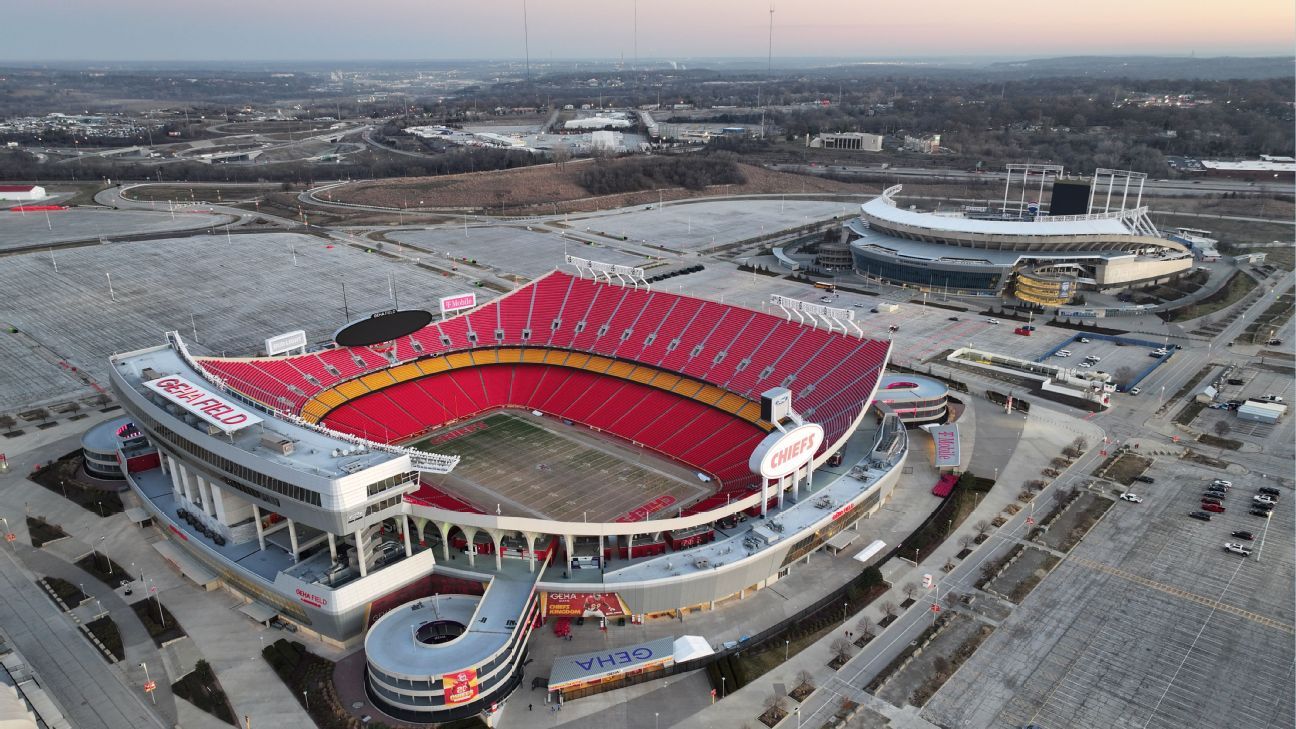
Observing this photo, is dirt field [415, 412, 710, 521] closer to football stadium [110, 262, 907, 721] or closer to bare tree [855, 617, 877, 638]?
football stadium [110, 262, 907, 721]

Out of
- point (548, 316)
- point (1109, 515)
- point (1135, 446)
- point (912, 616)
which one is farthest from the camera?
point (548, 316)

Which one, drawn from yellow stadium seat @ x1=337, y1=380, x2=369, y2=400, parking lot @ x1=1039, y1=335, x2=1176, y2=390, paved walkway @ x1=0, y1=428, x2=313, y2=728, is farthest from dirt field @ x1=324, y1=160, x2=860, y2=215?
paved walkway @ x1=0, y1=428, x2=313, y2=728

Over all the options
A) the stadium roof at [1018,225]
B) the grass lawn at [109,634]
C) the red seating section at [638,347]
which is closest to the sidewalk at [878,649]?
the red seating section at [638,347]

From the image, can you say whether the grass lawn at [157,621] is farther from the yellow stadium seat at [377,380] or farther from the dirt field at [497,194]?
the dirt field at [497,194]

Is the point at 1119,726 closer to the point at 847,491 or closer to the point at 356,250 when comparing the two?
the point at 847,491

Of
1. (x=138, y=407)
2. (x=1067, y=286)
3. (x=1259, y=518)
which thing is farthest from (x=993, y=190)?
(x=138, y=407)
